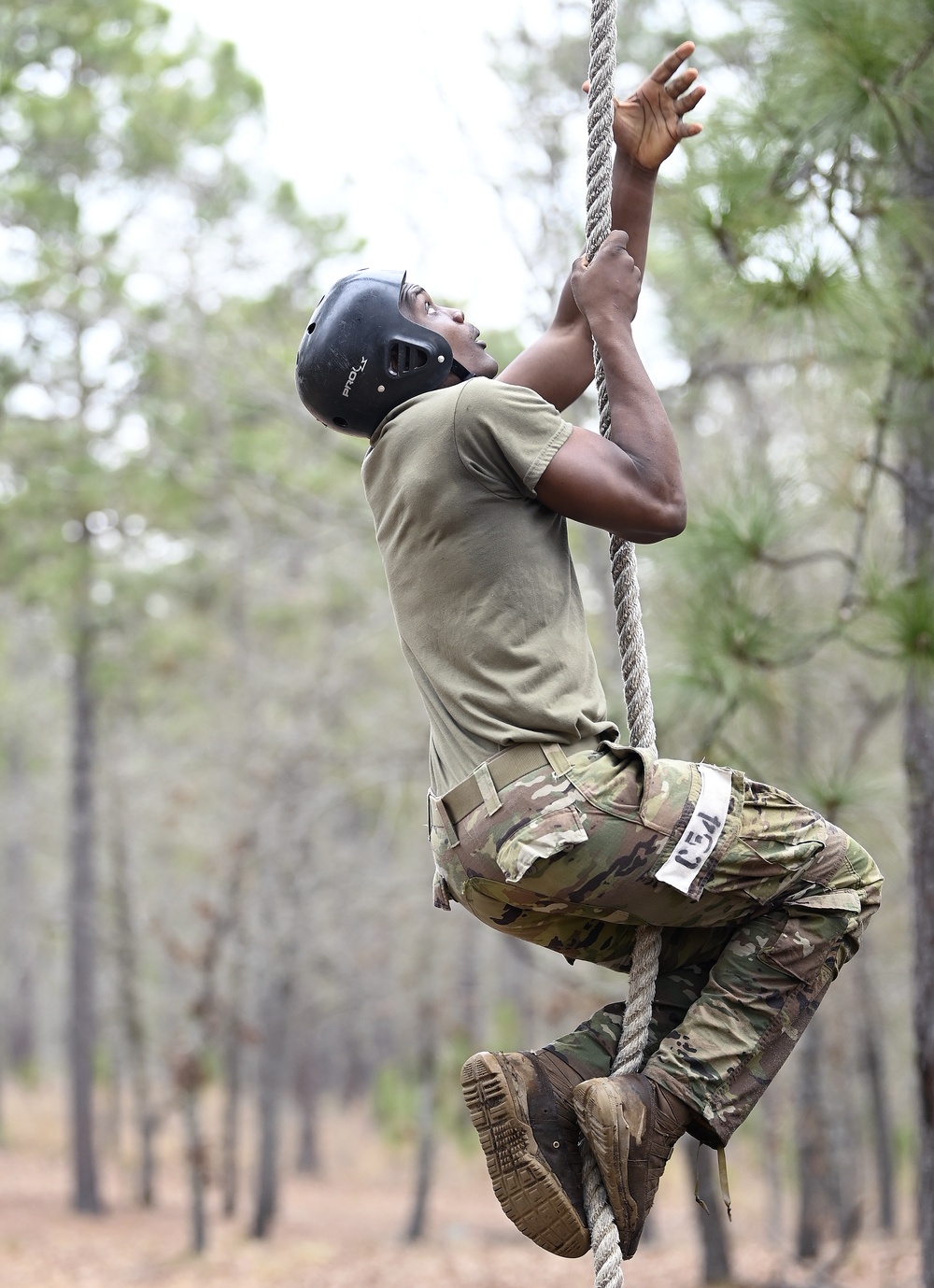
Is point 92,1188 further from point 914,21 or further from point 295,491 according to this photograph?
point 914,21

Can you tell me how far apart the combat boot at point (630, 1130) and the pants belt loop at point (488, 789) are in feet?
1.76

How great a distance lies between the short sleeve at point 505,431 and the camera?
2.25 metres

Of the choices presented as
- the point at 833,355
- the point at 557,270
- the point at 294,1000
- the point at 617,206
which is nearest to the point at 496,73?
the point at 557,270

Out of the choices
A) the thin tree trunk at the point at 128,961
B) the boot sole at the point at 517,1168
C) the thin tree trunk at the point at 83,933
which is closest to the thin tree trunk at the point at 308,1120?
the thin tree trunk at the point at 128,961

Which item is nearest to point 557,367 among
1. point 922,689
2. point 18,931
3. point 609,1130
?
point 609,1130

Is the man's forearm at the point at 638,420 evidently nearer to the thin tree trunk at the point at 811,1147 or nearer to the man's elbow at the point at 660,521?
the man's elbow at the point at 660,521

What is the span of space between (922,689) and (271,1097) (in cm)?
1303

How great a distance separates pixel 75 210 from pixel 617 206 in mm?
12728

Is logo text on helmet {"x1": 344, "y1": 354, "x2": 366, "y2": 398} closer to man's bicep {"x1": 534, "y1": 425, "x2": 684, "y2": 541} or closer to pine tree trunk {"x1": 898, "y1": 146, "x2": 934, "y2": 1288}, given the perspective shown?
man's bicep {"x1": 534, "y1": 425, "x2": 684, "y2": 541}

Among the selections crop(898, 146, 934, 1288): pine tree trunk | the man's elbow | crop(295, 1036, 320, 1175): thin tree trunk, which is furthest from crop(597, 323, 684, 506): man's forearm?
crop(295, 1036, 320, 1175): thin tree trunk

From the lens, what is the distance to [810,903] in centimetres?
236

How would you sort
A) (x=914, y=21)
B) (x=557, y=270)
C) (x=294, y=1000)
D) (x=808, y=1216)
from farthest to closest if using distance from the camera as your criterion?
1. (x=294, y=1000)
2. (x=808, y=1216)
3. (x=557, y=270)
4. (x=914, y=21)

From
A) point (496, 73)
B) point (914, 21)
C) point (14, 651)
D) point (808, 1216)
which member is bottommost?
point (808, 1216)

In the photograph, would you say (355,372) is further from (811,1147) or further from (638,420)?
(811,1147)
